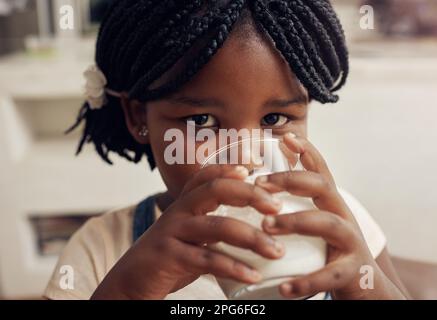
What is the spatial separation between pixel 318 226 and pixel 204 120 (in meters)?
0.18

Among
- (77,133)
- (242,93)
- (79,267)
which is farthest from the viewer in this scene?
(77,133)

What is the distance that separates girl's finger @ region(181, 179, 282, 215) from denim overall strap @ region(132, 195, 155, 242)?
0.26m

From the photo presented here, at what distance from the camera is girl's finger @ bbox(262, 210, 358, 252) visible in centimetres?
27

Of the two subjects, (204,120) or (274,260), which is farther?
(204,120)

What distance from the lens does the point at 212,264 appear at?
0.27 meters

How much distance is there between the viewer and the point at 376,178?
0.81 m

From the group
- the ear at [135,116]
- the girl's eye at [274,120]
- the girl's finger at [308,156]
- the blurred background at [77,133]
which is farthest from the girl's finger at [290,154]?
the blurred background at [77,133]

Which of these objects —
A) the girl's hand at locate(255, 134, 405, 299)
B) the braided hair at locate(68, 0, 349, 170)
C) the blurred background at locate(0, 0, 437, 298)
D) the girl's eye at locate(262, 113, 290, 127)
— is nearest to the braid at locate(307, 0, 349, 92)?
the braided hair at locate(68, 0, 349, 170)

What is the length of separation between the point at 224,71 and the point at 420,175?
0.54m

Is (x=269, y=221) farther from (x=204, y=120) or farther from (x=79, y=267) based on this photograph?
(x=79, y=267)

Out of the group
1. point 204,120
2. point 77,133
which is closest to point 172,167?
point 204,120

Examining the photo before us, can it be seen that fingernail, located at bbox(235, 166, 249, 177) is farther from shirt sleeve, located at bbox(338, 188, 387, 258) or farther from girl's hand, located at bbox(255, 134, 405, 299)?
shirt sleeve, located at bbox(338, 188, 387, 258)
